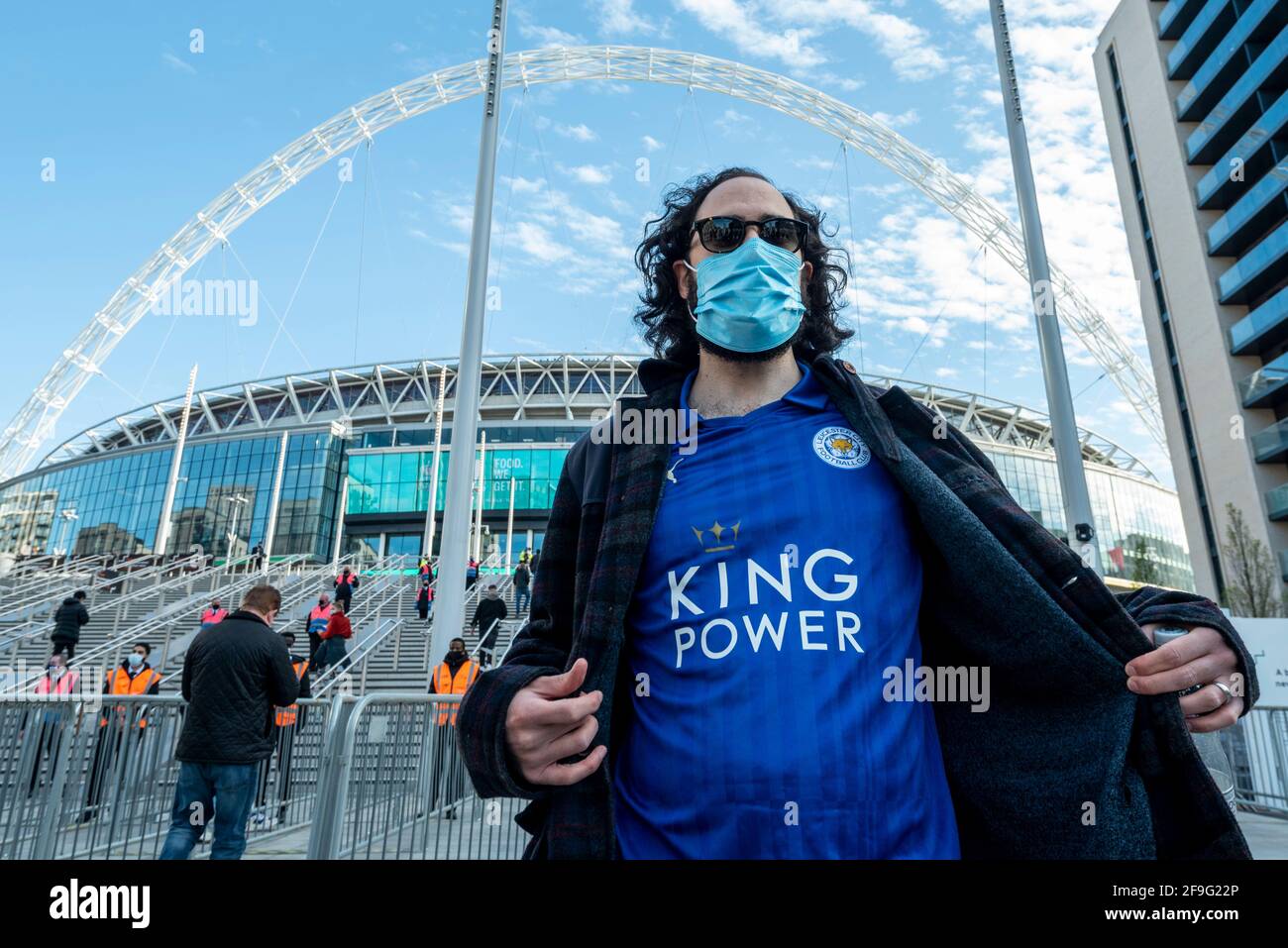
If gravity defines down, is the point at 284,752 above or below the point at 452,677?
below

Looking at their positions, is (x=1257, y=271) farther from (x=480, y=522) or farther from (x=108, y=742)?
(x=108, y=742)

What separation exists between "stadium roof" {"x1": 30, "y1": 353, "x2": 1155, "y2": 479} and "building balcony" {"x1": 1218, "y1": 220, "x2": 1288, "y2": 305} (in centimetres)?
2699

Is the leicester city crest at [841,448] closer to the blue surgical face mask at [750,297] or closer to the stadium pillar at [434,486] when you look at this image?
the blue surgical face mask at [750,297]

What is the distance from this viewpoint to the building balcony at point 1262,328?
33.8m

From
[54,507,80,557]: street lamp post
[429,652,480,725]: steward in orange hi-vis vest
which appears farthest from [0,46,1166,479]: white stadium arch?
[429,652,480,725]: steward in orange hi-vis vest

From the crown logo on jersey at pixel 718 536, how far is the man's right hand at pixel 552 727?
1.29ft

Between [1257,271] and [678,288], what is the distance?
146 ft

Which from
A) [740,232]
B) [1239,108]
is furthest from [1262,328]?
[740,232]

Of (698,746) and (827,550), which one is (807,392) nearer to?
(827,550)

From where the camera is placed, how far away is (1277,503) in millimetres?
33969

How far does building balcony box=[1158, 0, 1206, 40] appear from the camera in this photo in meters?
40.0
